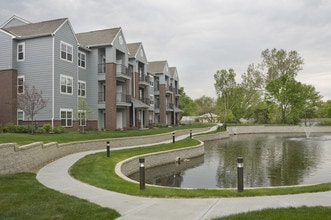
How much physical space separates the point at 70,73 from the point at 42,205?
75.0 feet

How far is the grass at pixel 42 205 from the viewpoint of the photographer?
6.29 metres

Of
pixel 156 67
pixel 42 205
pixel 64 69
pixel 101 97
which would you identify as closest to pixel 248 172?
pixel 42 205

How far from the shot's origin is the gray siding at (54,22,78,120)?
86.7 ft

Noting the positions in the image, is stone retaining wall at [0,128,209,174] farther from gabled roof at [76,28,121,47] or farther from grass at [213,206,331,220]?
gabled roof at [76,28,121,47]

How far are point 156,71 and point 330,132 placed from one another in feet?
114

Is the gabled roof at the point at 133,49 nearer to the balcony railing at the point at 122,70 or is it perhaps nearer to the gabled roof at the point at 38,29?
the balcony railing at the point at 122,70

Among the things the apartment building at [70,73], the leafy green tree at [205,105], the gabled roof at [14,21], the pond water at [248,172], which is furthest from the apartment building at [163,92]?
the leafy green tree at [205,105]

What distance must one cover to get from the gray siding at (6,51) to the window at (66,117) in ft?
19.0

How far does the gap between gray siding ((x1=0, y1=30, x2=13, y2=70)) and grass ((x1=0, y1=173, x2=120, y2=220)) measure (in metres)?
20.3

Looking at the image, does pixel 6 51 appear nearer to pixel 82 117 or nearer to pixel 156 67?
pixel 82 117

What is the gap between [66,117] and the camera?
90.8 ft

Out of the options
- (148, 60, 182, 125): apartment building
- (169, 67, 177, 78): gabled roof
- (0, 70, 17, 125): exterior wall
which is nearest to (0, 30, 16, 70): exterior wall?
(0, 70, 17, 125): exterior wall

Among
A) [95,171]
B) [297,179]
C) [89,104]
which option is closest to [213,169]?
[297,179]

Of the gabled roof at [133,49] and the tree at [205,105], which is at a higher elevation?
the gabled roof at [133,49]
